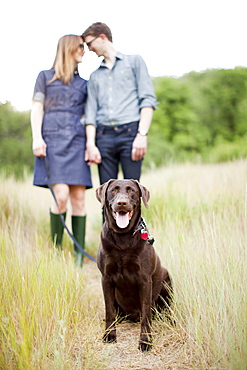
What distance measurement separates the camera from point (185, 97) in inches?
974

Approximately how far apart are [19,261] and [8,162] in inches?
263

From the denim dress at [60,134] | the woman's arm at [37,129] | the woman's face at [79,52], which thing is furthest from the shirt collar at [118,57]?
the woman's arm at [37,129]

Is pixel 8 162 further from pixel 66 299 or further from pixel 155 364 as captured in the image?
pixel 155 364

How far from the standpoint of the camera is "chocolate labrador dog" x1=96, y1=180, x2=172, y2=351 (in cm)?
225

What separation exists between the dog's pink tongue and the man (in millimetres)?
1223

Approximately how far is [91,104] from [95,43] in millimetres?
624

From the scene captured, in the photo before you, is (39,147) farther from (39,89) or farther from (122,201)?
(122,201)

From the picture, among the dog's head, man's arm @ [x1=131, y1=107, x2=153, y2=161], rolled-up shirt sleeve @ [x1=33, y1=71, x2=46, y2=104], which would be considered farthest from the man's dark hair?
the dog's head

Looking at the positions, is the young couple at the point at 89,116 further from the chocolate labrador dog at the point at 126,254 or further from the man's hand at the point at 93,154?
the chocolate labrador dog at the point at 126,254

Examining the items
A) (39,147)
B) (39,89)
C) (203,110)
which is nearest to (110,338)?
(39,147)

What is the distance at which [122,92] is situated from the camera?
137 inches

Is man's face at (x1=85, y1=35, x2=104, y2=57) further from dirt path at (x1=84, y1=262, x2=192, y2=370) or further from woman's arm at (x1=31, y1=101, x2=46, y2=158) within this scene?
dirt path at (x1=84, y1=262, x2=192, y2=370)

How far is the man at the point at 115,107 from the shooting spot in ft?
11.2

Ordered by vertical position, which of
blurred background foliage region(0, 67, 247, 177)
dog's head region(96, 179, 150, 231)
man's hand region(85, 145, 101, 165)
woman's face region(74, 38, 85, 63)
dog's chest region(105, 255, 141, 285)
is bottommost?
dog's chest region(105, 255, 141, 285)
